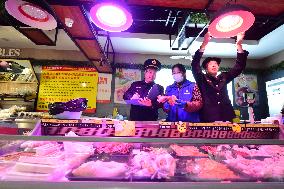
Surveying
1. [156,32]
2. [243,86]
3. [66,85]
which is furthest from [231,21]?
[243,86]

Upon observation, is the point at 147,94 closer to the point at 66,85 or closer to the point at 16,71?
the point at 66,85

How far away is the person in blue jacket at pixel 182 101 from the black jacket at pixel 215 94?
0.12 m

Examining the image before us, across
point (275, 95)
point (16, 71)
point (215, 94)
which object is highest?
point (16, 71)

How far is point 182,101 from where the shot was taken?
4.21m

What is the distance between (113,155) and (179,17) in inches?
231

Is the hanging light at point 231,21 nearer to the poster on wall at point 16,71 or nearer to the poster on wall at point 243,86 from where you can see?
the poster on wall at point 243,86

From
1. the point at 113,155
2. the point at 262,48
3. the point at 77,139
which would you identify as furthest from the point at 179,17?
the point at 77,139

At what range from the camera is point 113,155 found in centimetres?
211

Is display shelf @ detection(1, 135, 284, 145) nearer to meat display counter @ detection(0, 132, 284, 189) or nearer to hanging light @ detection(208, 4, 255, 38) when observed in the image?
meat display counter @ detection(0, 132, 284, 189)

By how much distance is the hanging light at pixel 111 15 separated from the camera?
2.85 meters

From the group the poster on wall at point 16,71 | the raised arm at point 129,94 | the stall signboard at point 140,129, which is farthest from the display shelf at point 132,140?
the poster on wall at point 16,71

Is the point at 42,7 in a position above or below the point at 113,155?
above

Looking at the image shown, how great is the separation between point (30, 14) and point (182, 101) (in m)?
2.63

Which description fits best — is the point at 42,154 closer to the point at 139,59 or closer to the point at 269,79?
the point at 139,59
